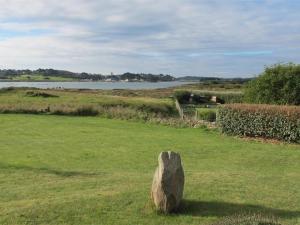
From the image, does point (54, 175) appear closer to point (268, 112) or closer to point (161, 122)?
point (268, 112)

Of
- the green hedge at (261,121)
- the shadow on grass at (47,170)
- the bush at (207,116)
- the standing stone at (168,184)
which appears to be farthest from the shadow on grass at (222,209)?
the bush at (207,116)

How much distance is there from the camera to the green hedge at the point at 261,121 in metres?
25.8

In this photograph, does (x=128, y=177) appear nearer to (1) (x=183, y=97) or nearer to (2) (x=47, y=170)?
(2) (x=47, y=170)

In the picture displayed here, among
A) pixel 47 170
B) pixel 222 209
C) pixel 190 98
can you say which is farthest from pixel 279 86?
pixel 190 98

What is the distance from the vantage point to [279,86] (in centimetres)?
3322

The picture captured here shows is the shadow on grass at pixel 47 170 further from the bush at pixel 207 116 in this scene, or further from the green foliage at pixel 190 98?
the green foliage at pixel 190 98

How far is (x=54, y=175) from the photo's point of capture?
51.0 feet

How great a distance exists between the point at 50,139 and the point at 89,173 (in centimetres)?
1127

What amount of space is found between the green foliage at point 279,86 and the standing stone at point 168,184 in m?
23.2

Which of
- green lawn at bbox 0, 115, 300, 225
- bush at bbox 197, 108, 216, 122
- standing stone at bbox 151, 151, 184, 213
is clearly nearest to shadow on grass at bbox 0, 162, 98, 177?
green lawn at bbox 0, 115, 300, 225

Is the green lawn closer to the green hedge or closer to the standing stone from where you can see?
the standing stone

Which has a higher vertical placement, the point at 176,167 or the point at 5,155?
the point at 176,167

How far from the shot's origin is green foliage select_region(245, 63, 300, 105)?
32.3 meters

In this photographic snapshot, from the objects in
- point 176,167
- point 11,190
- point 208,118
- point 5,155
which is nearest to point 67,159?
point 5,155
